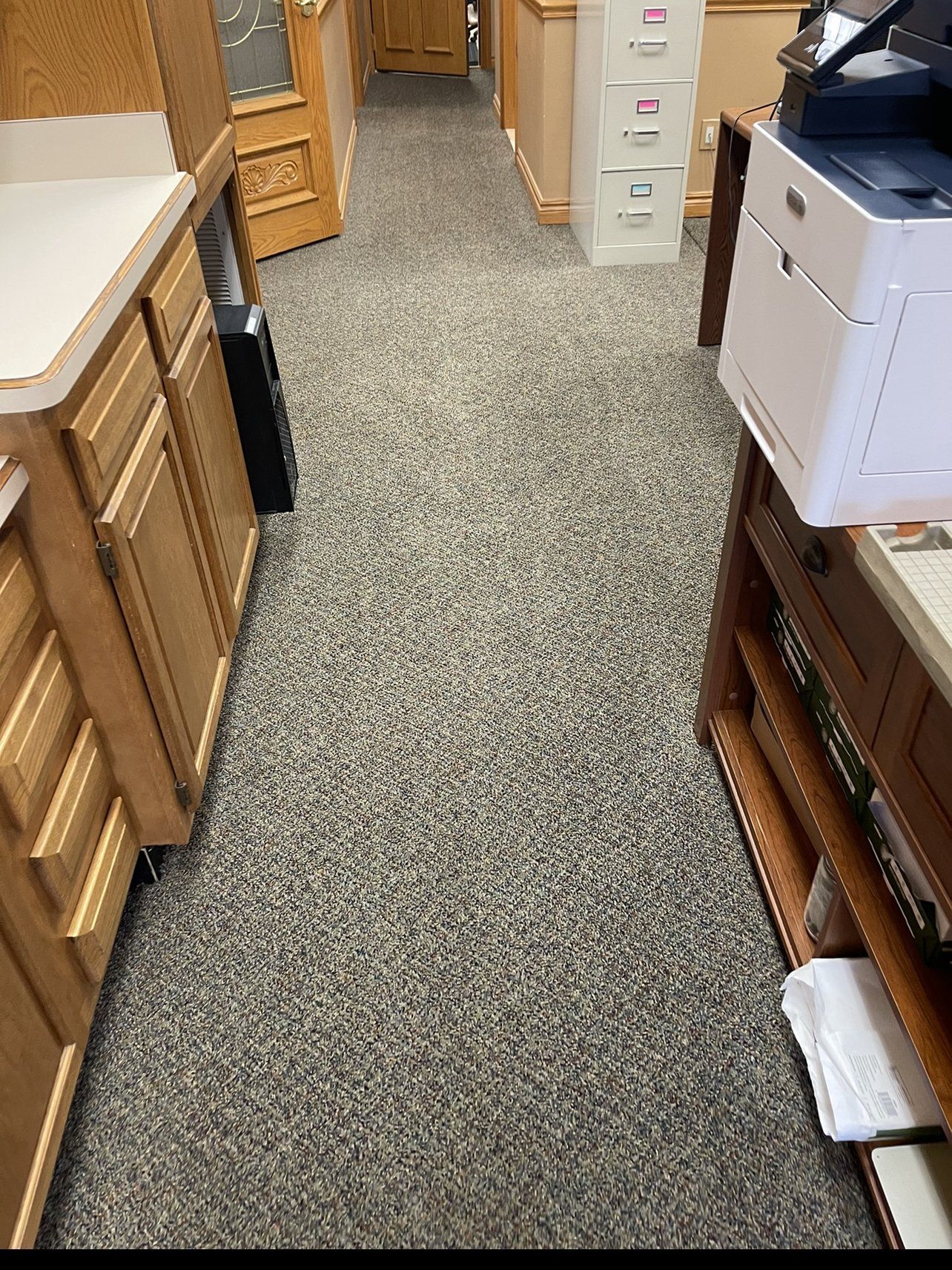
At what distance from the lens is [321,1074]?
4.01 ft

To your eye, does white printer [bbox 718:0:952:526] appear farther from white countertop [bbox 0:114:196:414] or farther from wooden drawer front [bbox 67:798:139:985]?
wooden drawer front [bbox 67:798:139:985]

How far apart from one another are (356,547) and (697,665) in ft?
2.91

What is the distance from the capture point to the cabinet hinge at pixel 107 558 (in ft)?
3.76

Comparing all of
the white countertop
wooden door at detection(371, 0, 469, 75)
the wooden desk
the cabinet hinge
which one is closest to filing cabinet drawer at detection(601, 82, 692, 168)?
the wooden desk

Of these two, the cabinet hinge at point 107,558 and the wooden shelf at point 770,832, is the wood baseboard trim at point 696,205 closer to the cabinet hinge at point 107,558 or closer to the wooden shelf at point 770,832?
the wooden shelf at point 770,832

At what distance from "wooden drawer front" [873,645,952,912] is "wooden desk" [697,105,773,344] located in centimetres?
193

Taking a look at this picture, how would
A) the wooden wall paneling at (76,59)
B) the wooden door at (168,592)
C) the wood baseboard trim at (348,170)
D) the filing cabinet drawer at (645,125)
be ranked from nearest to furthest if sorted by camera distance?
the wooden door at (168,592) < the wooden wall paneling at (76,59) < the filing cabinet drawer at (645,125) < the wood baseboard trim at (348,170)

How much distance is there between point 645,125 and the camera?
3.44 m

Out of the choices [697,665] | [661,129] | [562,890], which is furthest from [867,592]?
[661,129]

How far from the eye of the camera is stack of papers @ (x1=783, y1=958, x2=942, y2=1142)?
3.43 ft

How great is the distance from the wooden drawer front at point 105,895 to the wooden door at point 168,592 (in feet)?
0.40

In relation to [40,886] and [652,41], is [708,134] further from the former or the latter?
[40,886]

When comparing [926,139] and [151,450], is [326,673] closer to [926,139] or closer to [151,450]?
[151,450]

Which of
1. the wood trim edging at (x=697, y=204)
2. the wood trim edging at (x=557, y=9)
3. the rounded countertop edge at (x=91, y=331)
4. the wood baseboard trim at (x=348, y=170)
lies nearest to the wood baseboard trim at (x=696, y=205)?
the wood trim edging at (x=697, y=204)
